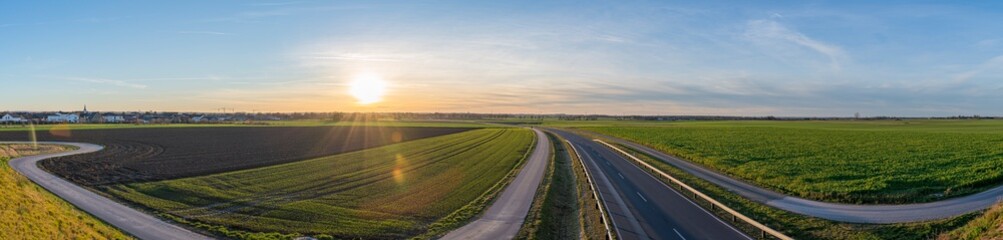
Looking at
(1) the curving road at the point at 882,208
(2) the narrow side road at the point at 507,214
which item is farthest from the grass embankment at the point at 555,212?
(1) the curving road at the point at 882,208

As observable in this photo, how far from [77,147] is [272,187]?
55437 mm

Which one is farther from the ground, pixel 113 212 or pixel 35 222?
pixel 35 222

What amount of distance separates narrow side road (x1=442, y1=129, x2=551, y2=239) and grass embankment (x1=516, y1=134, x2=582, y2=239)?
1.51ft

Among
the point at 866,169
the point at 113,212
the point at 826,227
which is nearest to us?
the point at 826,227

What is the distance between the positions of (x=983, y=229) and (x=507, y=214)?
1848cm

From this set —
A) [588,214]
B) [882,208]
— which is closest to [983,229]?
[882,208]

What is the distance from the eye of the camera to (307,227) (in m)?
24.2

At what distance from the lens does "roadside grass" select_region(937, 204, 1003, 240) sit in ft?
54.4

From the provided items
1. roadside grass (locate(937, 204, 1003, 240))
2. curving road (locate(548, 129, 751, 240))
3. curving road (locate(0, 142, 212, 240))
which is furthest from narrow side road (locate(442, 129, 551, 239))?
roadside grass (locate(937, 204, 1003, 240))

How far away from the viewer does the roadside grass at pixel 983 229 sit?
16.6m

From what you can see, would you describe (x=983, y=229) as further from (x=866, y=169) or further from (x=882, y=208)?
(x=866, y=169)

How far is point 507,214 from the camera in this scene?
87.5 feet

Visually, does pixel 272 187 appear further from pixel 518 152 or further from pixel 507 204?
pixel 518 152

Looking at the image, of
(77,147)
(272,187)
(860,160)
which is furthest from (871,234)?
(77,147)
